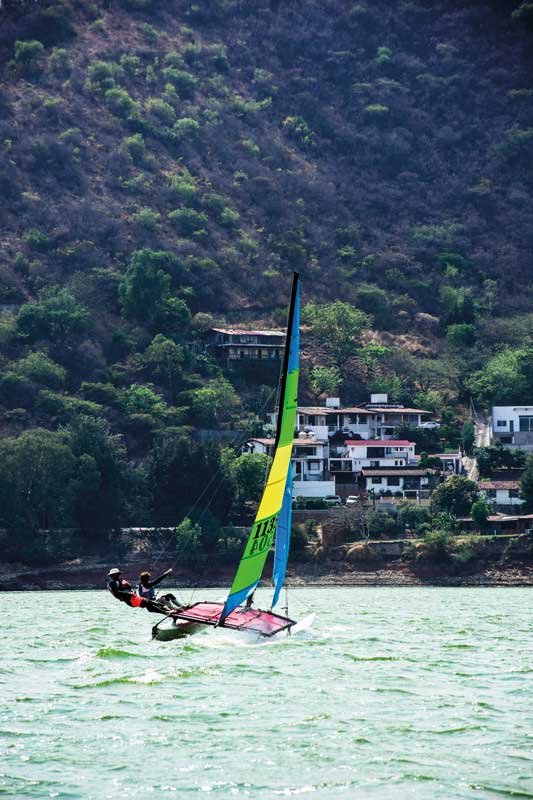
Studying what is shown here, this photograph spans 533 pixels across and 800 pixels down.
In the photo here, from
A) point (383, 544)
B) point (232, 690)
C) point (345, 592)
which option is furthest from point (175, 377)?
point (232, 690)

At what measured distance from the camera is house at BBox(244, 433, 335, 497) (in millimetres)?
110250

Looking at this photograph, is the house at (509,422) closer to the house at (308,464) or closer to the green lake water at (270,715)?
the house at (308,464)

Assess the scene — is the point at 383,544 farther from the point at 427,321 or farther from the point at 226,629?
the point at 427,321

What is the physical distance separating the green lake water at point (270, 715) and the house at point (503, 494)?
194 ft

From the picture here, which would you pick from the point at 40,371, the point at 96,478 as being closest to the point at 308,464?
the point at 96,478

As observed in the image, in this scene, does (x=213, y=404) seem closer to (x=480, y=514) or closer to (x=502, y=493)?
(x=502, y=493)

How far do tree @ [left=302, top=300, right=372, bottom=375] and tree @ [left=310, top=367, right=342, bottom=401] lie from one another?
4.45 m

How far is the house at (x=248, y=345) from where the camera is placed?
141750 mm

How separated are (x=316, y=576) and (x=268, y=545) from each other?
A: 182ft

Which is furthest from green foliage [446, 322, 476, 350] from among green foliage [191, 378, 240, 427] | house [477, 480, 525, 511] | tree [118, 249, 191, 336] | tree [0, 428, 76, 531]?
tree [0, 428, 76, 531]

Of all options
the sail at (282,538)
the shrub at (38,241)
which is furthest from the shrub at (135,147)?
the sail at (282,538)

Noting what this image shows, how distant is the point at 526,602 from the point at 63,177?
412ft

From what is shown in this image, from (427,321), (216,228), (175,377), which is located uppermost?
(216,228)

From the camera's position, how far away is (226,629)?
42.7 metres
